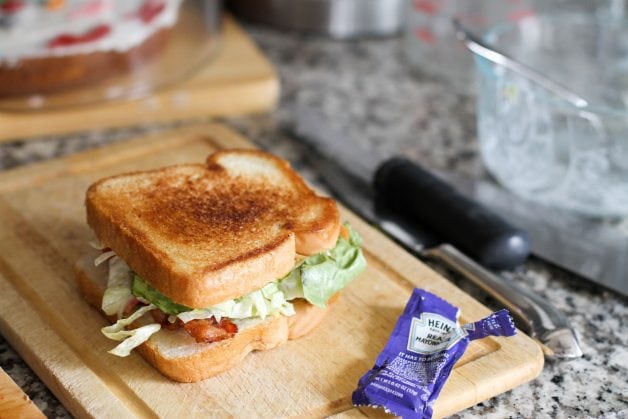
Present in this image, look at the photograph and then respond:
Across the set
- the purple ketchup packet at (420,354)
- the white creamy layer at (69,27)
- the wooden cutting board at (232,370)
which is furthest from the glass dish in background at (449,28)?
the purple ketchup packet at (420,354)

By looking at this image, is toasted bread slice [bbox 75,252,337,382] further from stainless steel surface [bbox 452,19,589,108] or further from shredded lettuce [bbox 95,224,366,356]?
stainless steel surface [bbox 452,19,589,108]

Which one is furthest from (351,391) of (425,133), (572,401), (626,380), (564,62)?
(564,62)

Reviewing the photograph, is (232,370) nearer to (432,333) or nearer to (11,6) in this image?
(432,333)

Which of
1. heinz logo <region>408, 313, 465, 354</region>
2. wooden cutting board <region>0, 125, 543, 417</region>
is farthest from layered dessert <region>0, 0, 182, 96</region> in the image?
heinz logo <region>408, 313, 465, 354</region>

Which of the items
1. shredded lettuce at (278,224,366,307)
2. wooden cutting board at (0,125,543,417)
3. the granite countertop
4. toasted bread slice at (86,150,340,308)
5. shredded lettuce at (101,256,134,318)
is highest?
toasted bread slice at (86,150,340,308)

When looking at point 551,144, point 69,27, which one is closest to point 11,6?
point 69,27

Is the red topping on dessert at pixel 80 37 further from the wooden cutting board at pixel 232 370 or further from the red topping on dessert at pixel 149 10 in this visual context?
the wooden cutting board at pixel 232 370

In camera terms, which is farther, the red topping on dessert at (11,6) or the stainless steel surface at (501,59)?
the red topping on dessert at (11,6)

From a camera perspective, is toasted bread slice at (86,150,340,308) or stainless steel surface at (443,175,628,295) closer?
toasted bread slice at (86,150,340,308)
